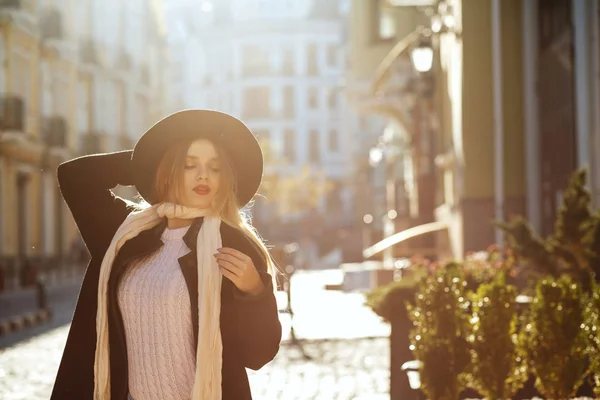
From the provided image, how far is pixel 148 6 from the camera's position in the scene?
54.8 meters

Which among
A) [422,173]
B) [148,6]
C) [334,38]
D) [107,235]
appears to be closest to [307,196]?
[334,38]

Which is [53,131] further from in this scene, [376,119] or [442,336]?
[376,119]

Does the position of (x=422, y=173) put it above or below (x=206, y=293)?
above

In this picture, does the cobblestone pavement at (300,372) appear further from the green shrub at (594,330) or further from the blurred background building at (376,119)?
the blurred background building at (376,119)

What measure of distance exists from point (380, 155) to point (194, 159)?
35286 mm

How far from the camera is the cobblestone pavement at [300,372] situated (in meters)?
10.3

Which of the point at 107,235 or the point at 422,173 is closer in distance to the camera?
the point at 107,235

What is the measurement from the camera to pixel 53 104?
39719 mm

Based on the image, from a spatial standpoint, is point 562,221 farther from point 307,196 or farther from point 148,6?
point 307,196

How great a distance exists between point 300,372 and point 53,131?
1094 inches

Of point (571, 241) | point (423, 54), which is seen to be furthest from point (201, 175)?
point (423, 54)

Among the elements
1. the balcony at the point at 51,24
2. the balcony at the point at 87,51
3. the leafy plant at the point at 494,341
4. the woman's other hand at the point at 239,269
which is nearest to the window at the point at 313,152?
the balcony at the point at 87,51

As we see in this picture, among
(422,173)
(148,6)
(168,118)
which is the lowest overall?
(168,118)

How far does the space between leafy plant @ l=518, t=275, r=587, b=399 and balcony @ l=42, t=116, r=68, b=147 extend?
106 ft
